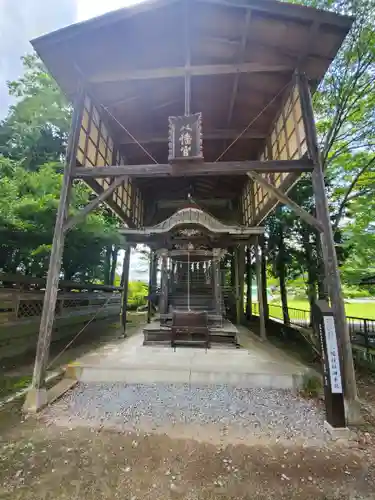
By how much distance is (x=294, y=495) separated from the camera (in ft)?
8.27

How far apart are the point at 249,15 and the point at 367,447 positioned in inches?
291

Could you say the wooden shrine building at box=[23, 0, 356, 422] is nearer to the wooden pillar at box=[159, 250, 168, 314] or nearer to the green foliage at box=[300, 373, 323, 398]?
the green foliage at box=[300, 373, 323, 398]

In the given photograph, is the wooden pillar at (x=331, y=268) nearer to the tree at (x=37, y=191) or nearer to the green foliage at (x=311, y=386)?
the green foliage at (x=311, y=386)

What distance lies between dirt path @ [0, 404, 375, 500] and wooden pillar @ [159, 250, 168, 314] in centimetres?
547

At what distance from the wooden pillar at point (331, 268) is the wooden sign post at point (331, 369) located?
32cm

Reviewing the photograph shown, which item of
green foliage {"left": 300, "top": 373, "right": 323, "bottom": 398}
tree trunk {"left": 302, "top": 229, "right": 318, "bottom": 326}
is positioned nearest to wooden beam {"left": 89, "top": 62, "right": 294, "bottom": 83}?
green foliage {"left": 300, "top": 373, "right": 323, "bottom": 398}

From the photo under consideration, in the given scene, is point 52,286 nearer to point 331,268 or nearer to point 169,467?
point 169,467

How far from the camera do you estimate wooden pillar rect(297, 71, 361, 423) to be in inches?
163

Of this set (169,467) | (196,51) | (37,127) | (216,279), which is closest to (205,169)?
(196,51)

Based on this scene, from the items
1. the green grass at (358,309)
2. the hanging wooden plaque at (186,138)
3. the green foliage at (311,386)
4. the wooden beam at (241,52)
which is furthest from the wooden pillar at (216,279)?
the green grass at (358,309)

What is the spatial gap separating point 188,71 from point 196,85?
1.04m

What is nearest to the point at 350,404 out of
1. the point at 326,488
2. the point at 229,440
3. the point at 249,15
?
the point at 326,488

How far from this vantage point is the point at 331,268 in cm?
451

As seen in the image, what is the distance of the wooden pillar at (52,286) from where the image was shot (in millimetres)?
4309
